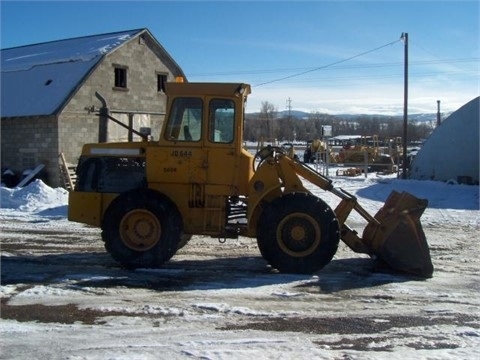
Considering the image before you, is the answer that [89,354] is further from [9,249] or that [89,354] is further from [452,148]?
[452,148]

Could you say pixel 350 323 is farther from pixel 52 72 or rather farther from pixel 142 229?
pixel 52 72

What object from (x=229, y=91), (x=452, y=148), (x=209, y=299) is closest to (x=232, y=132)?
(x=229, y=91)

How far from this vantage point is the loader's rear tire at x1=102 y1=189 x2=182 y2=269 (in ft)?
27.6

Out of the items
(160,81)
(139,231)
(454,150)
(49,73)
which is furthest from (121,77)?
(139,231)

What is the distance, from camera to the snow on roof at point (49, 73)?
2377 centimetres

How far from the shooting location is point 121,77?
26266 mm

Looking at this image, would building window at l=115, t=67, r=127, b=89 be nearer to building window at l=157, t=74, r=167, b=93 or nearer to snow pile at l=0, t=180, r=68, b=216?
building window at l=157, t=74, r=167, b=93

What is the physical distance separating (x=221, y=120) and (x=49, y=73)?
19372 millimetres

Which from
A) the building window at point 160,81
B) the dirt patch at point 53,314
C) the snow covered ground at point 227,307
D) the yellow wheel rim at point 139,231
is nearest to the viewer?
the snow covered ground at point 227,307

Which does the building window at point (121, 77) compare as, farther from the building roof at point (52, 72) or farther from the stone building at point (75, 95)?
the building roof at point (52, 72)

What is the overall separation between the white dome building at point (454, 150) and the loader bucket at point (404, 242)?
16366 mm

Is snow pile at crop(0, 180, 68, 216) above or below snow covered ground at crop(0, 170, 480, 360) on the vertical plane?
above

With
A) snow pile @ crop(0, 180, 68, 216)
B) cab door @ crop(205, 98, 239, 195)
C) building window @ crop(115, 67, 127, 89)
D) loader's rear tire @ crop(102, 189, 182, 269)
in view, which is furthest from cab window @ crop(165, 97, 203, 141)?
building window @ crop(115, 67, 127, 89)

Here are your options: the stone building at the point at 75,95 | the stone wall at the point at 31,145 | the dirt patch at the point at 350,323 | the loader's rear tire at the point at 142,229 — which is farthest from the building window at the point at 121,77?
the dirt patch at the point at 350,323
